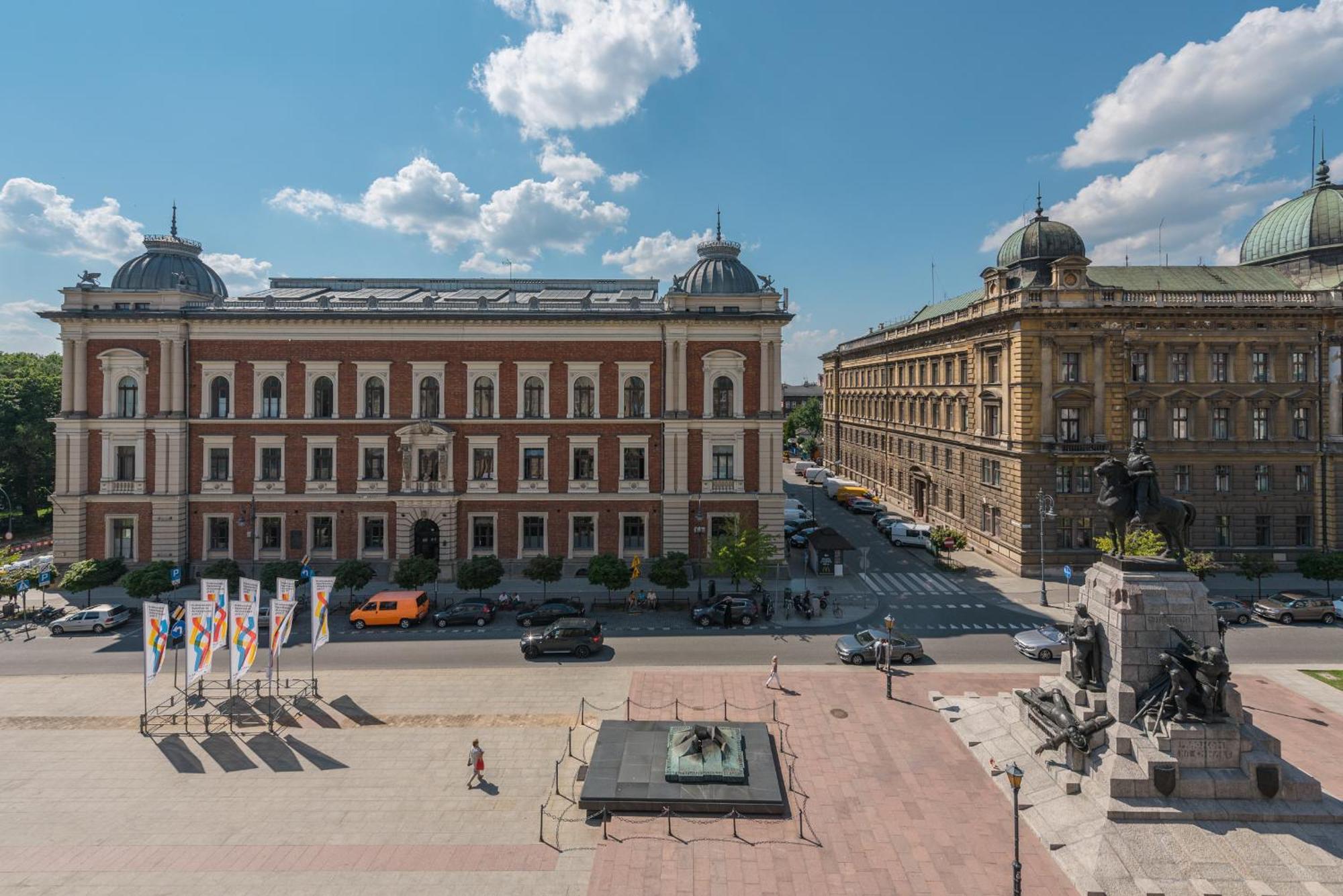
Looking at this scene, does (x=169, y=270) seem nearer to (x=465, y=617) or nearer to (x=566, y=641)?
(x=465, y=617)

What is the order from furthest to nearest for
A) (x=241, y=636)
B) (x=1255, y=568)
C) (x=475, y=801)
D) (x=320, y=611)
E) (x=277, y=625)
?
(x=1255, y=568) → (x=320, y=611) → (x=277, y=625) → (x=241, y=636) → (x=475, y=801)

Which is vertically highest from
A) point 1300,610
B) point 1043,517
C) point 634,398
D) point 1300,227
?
point 1300,227

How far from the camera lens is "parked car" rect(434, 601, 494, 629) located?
1312 inches

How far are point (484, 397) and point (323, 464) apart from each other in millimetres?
10734

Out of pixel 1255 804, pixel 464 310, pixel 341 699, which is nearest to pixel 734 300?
pixel 464 310

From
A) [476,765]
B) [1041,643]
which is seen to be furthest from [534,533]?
[1041,643]

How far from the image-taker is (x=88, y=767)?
19656mm

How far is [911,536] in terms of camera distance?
5125cm

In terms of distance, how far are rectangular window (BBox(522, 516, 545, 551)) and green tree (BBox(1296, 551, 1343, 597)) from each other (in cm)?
4357

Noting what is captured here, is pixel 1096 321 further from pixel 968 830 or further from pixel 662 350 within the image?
pixel 968 830

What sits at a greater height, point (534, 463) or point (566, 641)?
point (534, 463)

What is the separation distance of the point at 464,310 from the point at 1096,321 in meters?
40.0

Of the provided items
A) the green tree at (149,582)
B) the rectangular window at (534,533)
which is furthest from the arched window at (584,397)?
the green tree at (149,582)

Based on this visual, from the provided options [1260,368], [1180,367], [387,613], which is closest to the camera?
[387,613]
